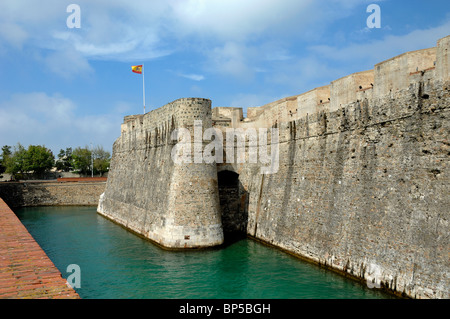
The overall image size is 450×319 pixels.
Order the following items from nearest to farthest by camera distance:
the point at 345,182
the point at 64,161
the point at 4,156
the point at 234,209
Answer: the point at 345,182, the point at 234,209, the point at 4,156, the point at 64,161

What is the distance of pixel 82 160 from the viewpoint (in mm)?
73062

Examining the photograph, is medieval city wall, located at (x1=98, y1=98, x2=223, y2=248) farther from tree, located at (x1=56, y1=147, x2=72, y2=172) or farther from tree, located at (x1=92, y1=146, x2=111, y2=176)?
tree, located at (x1=56, y1=147, x2=72, y2=172)

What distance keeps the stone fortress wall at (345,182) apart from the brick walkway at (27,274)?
8.89 meters

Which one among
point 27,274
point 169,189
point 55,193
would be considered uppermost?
point 169,189

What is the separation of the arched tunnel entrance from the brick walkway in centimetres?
1321

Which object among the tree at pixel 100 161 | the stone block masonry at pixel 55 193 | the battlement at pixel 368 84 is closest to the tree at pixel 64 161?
the tree at pixel 100 161

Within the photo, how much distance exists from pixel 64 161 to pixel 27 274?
94.8 m

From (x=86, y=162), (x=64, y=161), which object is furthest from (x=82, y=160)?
(x=64, y=161)

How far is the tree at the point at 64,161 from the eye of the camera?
285 feet

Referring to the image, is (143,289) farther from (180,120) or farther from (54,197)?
(54,197)

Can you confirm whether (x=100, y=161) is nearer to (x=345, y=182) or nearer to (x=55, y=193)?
(x=55, y=193)

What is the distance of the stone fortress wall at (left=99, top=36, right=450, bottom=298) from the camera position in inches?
390
